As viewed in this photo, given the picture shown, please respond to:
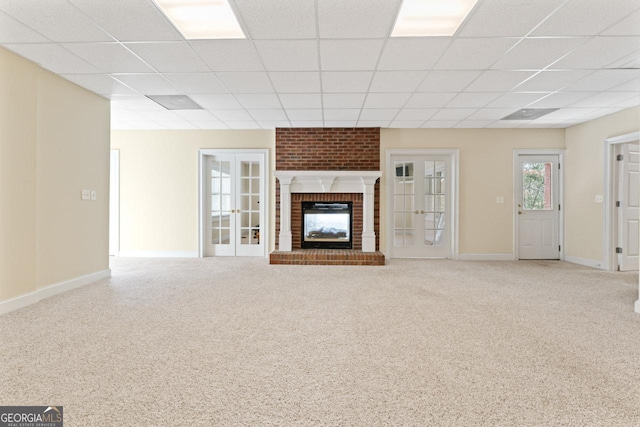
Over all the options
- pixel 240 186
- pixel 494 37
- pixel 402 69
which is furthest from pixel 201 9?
pixel 240 186

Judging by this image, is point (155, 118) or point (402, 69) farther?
point (155, 118)

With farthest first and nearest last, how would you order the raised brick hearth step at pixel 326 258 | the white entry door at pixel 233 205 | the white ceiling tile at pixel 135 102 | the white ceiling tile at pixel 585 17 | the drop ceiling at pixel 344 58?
the white entry door at pixel 233 205
the raised brick hearth step at pixel 326 258
the white ceiling tile at pixel 135 102
the drop ceiling at pixel 344 58
the white ceiling tile at pixel 585 17

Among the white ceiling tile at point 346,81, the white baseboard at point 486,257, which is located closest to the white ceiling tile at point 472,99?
the white ceiling tile at point 346,81

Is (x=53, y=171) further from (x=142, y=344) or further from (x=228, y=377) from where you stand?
(x=228, y=377)

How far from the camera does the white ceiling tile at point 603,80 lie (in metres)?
3.67

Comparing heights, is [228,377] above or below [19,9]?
below

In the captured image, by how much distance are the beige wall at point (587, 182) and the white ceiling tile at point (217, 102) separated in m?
5.57

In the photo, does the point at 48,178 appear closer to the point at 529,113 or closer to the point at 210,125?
the point at 210,125

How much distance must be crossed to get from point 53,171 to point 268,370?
3416 millimetres

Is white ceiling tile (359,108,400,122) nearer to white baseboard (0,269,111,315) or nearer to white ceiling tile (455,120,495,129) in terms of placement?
white ceiling tile (455,120,495,129)

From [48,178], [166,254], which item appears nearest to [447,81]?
[48,178]

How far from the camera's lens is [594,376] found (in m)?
1.91

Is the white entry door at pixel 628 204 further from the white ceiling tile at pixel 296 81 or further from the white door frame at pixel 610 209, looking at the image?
the white ceiling tile at pixel 296 81

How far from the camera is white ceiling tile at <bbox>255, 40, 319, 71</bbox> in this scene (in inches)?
119
